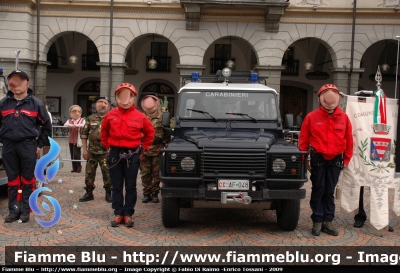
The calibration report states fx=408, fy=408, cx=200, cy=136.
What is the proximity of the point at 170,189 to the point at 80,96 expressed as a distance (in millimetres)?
20747

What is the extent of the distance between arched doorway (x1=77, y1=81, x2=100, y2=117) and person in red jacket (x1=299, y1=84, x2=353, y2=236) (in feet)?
66.9

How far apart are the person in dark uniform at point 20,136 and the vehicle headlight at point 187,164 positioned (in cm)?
230

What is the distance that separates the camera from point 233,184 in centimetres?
518

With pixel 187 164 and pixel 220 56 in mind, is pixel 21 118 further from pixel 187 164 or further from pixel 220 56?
pixel 220 56

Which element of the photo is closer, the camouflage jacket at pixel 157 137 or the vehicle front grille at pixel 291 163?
the vehicle front grille at pixel 291 163

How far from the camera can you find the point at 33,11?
18.1 metres

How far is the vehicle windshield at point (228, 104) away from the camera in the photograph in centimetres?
653

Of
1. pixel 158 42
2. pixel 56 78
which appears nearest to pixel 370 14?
pixel 158 42

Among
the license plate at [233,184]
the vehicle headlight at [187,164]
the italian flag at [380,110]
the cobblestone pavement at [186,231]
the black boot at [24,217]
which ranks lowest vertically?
the cobblestone pavement at [186,231]

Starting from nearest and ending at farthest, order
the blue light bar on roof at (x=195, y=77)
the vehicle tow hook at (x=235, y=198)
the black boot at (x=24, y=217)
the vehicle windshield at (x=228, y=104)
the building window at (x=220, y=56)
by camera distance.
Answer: the vehicle tow hook at (x=235, y=198) < the black boot at (x=24, y=217) < the vehicle windshield at (x=228, y=104) < the blue light bar on roof at (x=195, y=77) < the building window at (x=220, y=56)

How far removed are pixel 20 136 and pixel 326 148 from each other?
4.28 metres

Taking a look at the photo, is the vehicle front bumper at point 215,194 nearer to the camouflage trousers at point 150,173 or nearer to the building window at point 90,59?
the camouflage trousers at point 150,173

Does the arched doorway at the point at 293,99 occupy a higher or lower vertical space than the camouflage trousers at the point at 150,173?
higher

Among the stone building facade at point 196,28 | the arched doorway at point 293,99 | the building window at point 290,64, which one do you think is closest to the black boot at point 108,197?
the stone building facade at point 196,28
